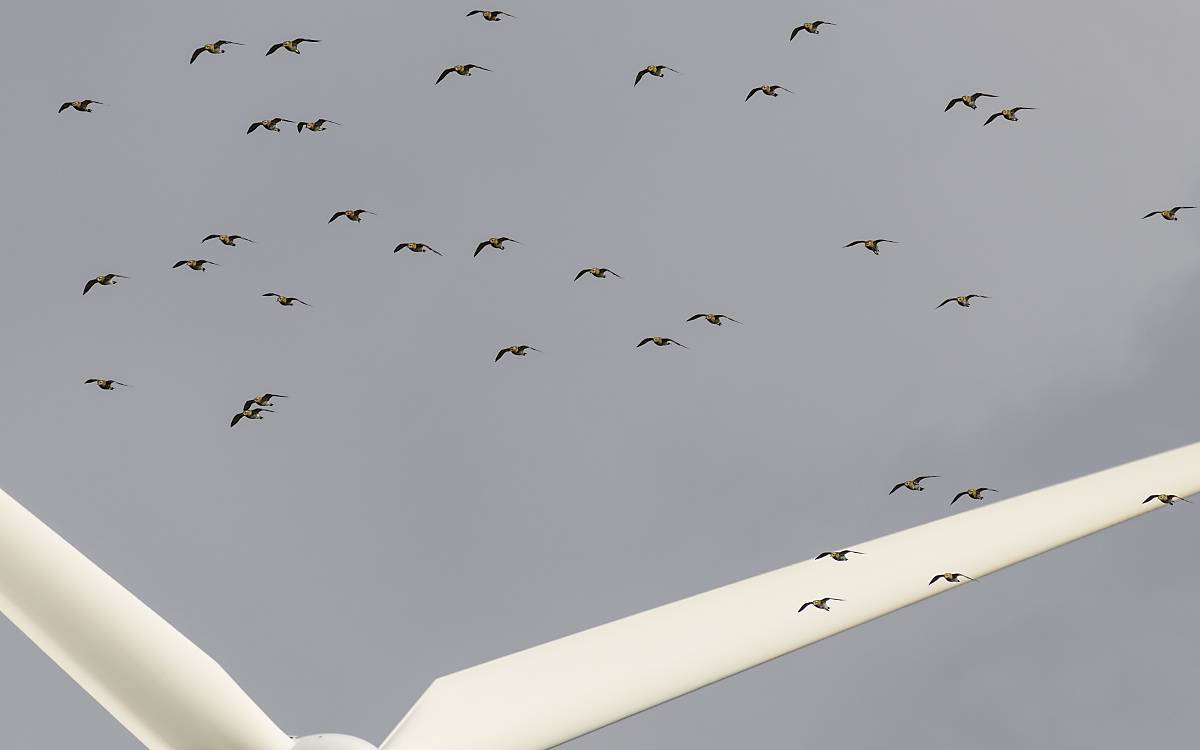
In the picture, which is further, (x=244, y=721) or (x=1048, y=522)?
(x=1048, y=522)

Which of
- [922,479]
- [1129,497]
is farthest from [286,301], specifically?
[1129,497]

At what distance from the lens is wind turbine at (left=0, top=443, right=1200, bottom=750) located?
50844mm

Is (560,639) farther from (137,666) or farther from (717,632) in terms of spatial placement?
(137,666)

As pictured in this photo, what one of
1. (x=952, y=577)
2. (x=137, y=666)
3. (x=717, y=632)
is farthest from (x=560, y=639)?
(x=137, y=666)

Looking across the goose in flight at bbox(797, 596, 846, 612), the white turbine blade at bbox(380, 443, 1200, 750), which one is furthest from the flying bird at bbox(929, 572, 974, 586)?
the goose in flight at bbox(797, 596, 846, 612)

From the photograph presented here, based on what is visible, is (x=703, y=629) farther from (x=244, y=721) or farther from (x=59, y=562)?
(x=59, y=562)

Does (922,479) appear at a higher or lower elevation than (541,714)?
higher

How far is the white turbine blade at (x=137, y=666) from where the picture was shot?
50.7m

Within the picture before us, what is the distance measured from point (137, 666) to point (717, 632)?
17725 millimetres

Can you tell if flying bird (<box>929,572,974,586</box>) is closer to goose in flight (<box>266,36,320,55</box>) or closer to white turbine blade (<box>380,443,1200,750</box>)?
white turbine blade (<box>380,443,1200,750</box>)

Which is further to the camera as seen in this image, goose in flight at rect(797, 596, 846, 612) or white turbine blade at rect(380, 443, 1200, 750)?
goose in flight at rect(797, 596, 846, 612)

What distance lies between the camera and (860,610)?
62.6 m

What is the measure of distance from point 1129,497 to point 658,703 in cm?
2162

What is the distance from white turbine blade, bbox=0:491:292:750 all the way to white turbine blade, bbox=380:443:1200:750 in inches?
169
